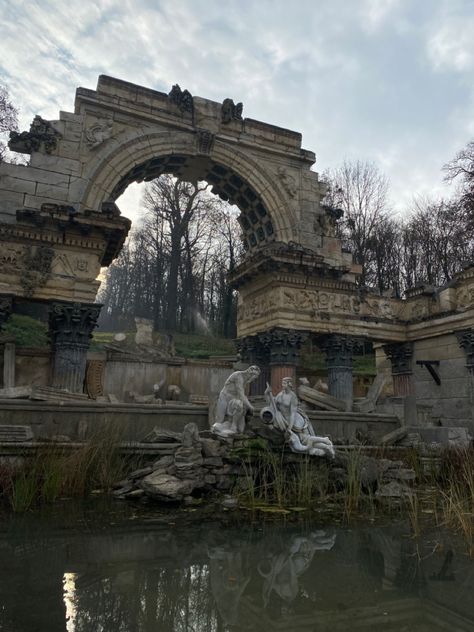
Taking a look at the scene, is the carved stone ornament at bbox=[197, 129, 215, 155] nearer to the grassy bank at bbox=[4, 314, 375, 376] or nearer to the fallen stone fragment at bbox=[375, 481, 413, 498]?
the grassy bank at bbox=[4, 314, 375, 376]

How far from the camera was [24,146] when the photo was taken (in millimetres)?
13953

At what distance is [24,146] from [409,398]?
12.9 m

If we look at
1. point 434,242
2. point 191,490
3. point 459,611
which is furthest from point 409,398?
point 434,242

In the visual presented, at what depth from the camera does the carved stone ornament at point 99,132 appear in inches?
576

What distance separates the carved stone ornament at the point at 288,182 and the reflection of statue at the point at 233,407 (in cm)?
978

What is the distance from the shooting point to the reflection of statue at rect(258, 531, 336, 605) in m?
3.57

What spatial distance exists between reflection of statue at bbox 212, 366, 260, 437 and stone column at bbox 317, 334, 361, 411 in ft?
24.9

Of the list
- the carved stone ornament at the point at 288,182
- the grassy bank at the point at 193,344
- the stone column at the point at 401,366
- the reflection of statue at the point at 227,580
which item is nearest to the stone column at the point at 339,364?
the stone column at the point at 401,366

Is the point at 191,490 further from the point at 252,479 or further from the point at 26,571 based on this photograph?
the point at 26,571

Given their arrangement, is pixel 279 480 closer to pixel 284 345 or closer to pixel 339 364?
pixel 284 345

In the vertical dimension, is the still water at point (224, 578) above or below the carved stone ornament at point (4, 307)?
below

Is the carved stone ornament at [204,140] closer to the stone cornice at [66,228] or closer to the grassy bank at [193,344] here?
the stone cornice at [66,228]

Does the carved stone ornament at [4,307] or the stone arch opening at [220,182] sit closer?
the carved stone ornament at [4,307]

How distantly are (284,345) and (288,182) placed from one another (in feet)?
20.0
